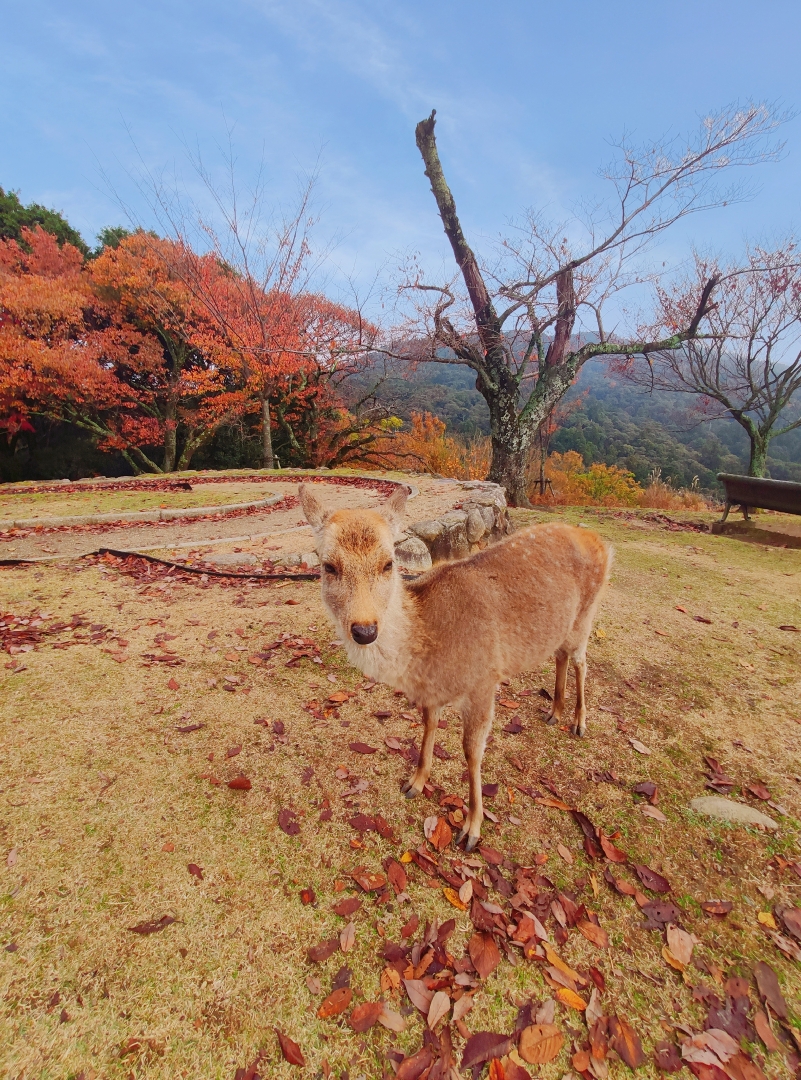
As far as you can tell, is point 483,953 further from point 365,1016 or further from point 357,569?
point 357,569

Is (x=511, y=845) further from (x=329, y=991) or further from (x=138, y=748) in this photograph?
(x=138, y=748)

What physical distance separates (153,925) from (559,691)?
3434 mm

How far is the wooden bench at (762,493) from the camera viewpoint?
9.52 metres

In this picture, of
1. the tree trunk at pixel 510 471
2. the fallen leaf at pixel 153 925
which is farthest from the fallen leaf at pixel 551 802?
the tree trunk at pixel 510 471

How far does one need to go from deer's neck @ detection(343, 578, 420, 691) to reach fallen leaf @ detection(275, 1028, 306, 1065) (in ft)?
5.38

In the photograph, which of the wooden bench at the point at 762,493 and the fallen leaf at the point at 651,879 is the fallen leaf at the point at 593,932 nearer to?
the fallen leaf at the point at 651,879

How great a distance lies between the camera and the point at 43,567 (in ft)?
22.9

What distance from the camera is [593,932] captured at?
2.42 meters

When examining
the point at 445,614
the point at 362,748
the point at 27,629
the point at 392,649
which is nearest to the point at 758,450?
the point at 445,614

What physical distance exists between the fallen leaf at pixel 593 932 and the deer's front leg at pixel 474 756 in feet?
2.36

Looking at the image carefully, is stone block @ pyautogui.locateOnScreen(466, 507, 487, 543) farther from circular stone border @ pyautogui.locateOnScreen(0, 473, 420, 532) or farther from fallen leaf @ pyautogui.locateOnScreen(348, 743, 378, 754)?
fallen leaf @ pyautogui.locateOnScreen(348, 743, 378, 754)

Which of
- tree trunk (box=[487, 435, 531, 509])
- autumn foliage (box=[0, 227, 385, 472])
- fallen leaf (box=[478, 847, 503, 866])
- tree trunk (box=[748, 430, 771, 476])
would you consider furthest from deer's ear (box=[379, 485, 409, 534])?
tree trunk (box=[748, 430, 771, 476])

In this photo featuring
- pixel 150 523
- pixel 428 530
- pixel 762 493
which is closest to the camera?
pixel 428 530

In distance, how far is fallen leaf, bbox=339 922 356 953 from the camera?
2.30 m
